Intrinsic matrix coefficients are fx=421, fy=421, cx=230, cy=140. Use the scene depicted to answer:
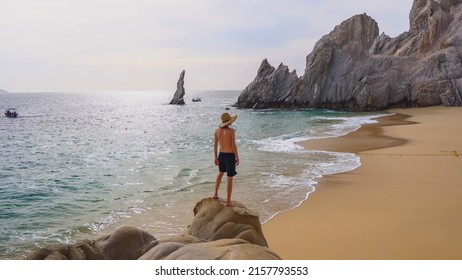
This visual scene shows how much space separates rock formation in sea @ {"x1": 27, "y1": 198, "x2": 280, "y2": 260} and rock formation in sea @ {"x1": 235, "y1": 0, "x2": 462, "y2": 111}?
59.9m

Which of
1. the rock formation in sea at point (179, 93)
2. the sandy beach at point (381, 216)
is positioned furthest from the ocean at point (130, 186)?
the rock formation in sea at point (179, 93)

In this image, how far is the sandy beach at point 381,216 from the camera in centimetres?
803

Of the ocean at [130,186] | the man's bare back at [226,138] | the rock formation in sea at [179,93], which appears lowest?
the ocean at [130,186]

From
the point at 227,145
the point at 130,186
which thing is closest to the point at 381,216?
the point at 227,145

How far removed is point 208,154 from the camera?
24828 millimetres

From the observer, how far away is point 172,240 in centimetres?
621

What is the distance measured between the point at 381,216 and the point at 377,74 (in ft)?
197

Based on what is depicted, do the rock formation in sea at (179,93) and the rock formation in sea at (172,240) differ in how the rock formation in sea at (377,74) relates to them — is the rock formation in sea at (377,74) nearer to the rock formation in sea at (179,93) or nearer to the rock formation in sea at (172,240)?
the rock formation in sea at (179,93)

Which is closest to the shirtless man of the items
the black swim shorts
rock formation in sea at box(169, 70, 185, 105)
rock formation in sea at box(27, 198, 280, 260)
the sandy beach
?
the black swim shorts

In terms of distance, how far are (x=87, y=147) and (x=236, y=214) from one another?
25957 mm

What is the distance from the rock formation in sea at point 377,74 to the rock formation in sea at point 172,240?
196ft

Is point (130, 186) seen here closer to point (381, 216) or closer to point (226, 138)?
point (226, 138)

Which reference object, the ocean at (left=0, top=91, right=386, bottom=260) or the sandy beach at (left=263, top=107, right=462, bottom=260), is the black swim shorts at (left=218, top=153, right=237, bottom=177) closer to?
the sandy beach at (left=263, top=107, right=462, bottom=260)

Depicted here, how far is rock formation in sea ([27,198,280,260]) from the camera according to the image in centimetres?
545
